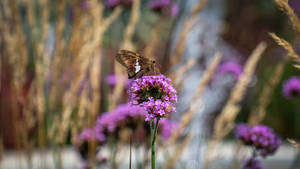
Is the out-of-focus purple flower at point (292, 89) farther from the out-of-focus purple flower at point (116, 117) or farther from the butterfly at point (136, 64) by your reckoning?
the butterfly at point (136, 64)

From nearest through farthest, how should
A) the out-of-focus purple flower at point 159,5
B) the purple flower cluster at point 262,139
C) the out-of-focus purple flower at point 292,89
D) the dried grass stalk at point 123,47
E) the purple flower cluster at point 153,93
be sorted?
1. the purple flower cluster at point 153,93
2. the purple flower cluster at point 262,139
3. the dried grass stalk at point 123,47
4. the out-of-focus purple flower at point 292,89
5. the out-of-focus purple flower at point 159,5

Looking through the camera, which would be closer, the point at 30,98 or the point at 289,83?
the point at 30,98

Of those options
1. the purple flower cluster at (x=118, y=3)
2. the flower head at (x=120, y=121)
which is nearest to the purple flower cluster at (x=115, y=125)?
the flower head at (x=120, y=121)

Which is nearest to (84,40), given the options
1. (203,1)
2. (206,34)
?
(203,1)

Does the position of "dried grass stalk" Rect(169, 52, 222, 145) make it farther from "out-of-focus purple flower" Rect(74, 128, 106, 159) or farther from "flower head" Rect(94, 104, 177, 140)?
"out-of-focus purple flower" Rect(74, 128, 106, 159)

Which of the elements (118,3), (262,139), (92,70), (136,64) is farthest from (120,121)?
(118,3)

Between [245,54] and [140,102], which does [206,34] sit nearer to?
[245,54]
